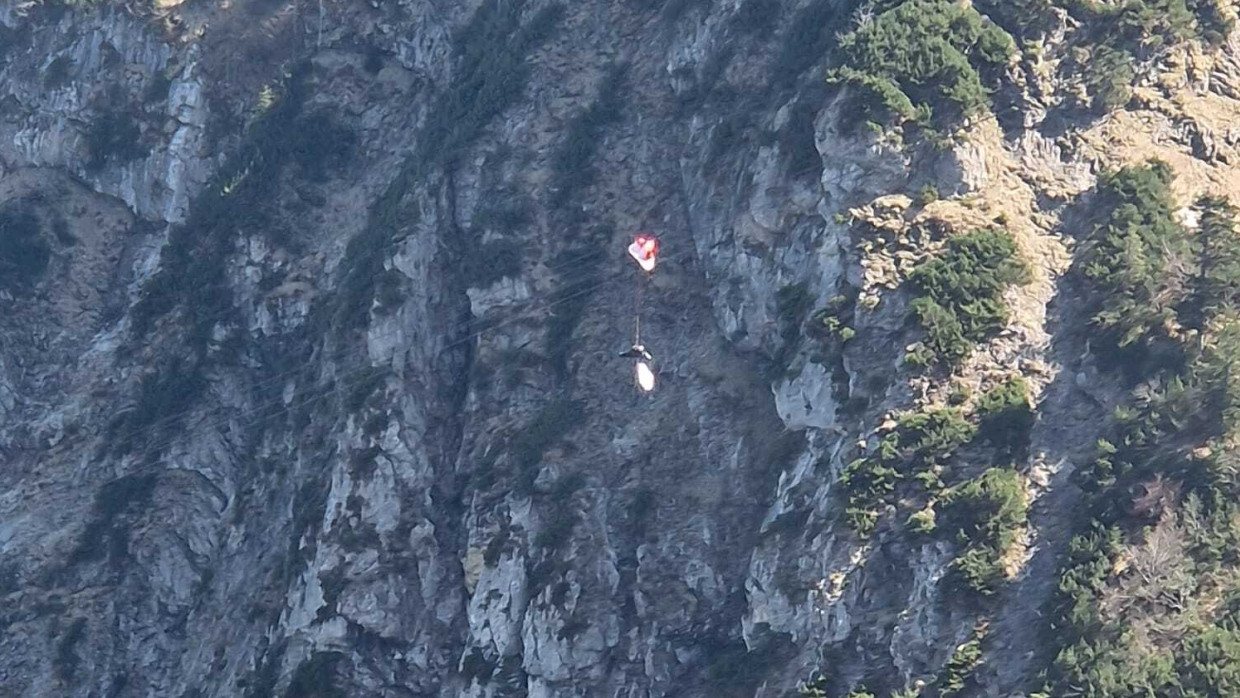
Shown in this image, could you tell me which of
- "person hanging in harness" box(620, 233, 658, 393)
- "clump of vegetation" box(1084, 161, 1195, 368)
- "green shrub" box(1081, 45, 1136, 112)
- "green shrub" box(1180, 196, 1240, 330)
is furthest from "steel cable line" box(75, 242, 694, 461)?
"green shrub" box(1180, 196, 1240, 330)

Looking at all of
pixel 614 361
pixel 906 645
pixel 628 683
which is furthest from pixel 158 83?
pixel 906 645

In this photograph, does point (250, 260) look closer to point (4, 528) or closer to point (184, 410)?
point (184, 410)

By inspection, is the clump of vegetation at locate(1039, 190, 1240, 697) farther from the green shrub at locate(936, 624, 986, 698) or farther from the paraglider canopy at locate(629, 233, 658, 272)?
the paraglider canopy at locate(629, 233, 658, 272)

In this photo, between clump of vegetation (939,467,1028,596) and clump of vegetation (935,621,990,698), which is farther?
clump of vegetation (939,467,1028,596)

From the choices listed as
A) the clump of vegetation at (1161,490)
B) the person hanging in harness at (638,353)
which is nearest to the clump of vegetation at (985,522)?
the clump of vegetation at (1161,490)

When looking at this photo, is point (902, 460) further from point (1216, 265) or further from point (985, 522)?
point (1216, 265)

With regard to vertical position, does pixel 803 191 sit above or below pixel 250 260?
above
